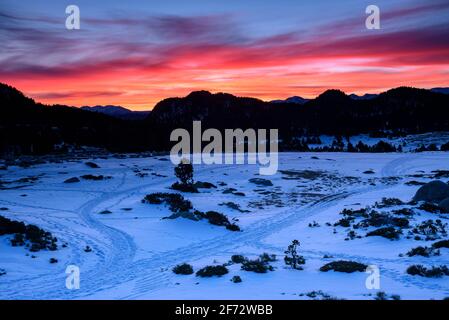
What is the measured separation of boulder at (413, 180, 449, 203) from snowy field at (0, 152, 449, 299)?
2.77 metres

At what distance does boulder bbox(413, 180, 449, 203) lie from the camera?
98.1 ft

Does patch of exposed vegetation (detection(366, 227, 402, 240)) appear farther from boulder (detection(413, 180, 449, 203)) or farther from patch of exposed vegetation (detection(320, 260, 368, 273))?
boulder (detection(413, 180, 449, 203))

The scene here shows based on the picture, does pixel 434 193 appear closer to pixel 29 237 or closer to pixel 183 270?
pixel 183 270

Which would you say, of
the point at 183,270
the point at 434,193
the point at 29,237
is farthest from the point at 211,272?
the point at 434,193

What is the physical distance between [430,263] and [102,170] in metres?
51.3

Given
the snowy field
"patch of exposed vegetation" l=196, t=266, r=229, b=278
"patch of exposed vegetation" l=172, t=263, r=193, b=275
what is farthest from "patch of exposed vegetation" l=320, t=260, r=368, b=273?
"patch of exposed vegetation" l=172, t=263, r=193, b=275

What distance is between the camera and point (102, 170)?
5931cm

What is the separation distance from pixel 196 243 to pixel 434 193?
1963cm

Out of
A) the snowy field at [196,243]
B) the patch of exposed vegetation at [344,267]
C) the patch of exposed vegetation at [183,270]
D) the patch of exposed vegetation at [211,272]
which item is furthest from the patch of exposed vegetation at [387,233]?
the patch of exposed vegetation at [183,270]

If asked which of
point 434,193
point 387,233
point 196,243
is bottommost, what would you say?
point 196,243

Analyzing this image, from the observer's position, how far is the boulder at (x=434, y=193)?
29.9 metres

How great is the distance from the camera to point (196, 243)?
2091cm
